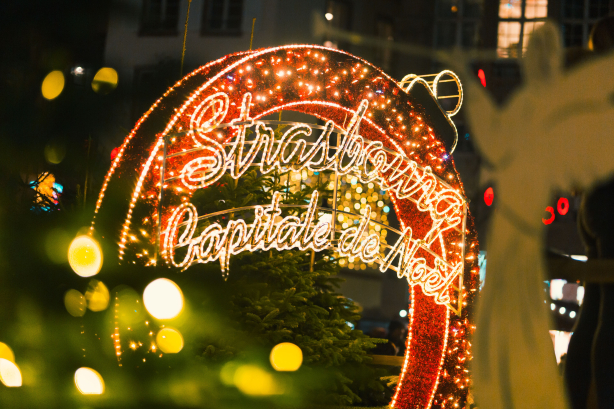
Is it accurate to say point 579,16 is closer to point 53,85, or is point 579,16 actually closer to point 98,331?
point 98,331

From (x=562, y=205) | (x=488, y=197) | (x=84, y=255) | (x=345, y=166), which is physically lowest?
(x=84, y=255)

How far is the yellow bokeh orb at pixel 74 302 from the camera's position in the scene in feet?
6.63

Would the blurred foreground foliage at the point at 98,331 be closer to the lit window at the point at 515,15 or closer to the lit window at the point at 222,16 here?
the lit window at the point at 222,16

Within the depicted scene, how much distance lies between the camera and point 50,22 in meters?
1.30

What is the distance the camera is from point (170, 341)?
7.64 ft

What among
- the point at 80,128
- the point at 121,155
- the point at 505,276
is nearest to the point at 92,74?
the point at 80,128

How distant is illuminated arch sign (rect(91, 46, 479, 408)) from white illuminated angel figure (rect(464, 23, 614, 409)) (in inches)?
79.2

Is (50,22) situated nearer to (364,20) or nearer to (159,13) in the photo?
(159,13)

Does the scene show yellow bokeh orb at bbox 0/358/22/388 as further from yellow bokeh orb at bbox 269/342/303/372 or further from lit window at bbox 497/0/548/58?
lit window at bbox 497/0/548/58

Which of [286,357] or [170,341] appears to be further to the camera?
[286,357]

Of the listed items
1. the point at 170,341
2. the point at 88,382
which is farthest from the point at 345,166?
the point at 88,382

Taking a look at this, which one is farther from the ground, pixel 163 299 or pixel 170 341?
pixel 163 299

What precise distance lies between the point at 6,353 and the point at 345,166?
354 centimetres

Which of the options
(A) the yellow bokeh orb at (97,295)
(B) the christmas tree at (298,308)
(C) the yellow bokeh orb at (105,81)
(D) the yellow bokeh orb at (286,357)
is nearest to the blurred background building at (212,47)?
(C) the yellow bokeh orb at (105,81)
